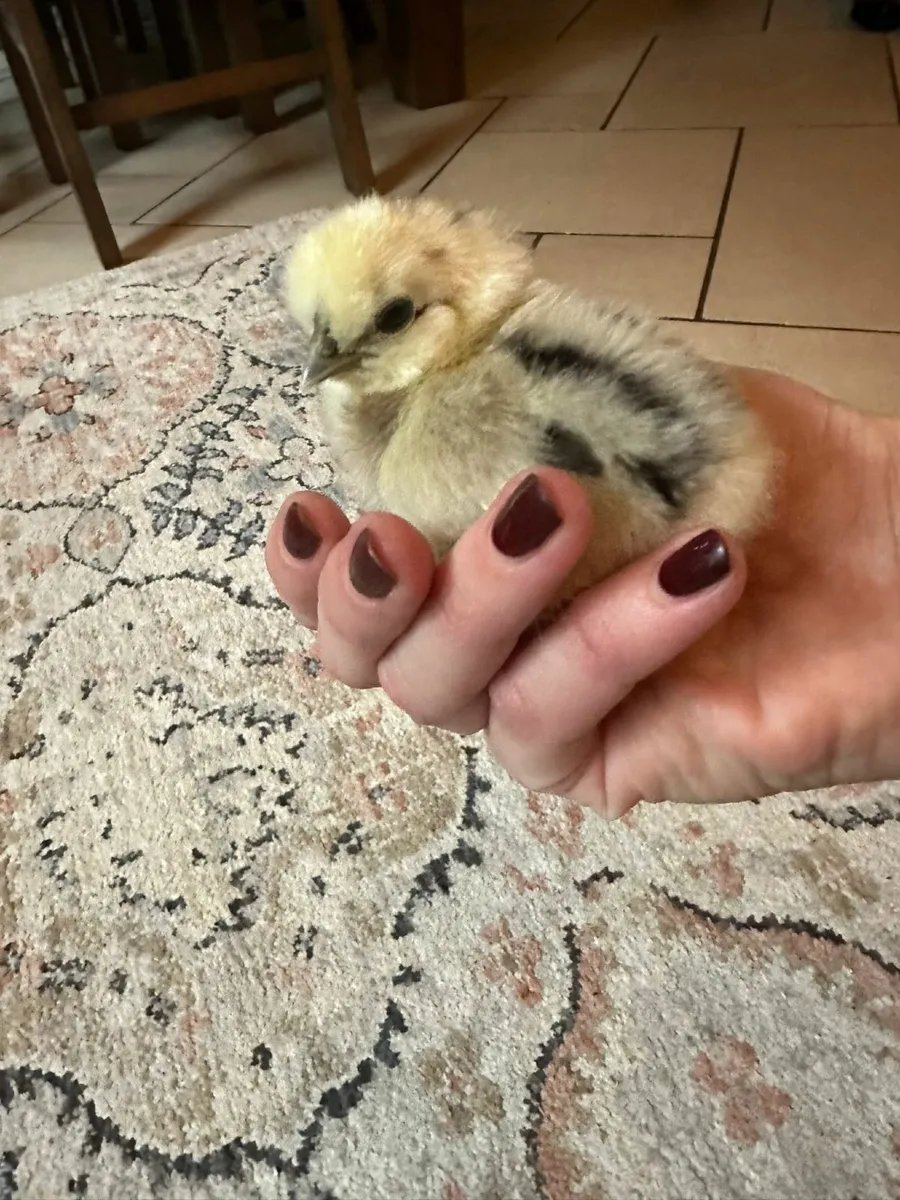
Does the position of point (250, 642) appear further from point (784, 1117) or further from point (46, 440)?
point (784, 1117)

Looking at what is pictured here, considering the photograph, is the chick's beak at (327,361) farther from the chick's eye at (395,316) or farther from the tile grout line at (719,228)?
the tile grout line at (719,228)

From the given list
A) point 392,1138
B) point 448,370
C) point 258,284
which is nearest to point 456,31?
point 258,284

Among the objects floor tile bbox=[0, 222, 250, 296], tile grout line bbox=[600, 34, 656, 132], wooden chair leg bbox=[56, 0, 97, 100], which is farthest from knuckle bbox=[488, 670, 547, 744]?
wooden chair leg bbox=[56, 0, 97, 100]

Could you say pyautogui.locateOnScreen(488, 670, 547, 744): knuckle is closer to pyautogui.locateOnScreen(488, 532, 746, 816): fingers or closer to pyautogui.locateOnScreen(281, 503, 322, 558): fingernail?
pyautogui.locateOnScreen(488, 532, 746, 816): fingers

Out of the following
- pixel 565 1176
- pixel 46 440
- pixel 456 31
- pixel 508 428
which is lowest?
pixel 565 1176

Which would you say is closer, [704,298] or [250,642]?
[250,642]

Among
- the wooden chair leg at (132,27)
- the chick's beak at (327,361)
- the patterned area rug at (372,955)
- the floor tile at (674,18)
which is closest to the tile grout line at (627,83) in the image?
the floor tile at (674,18)
